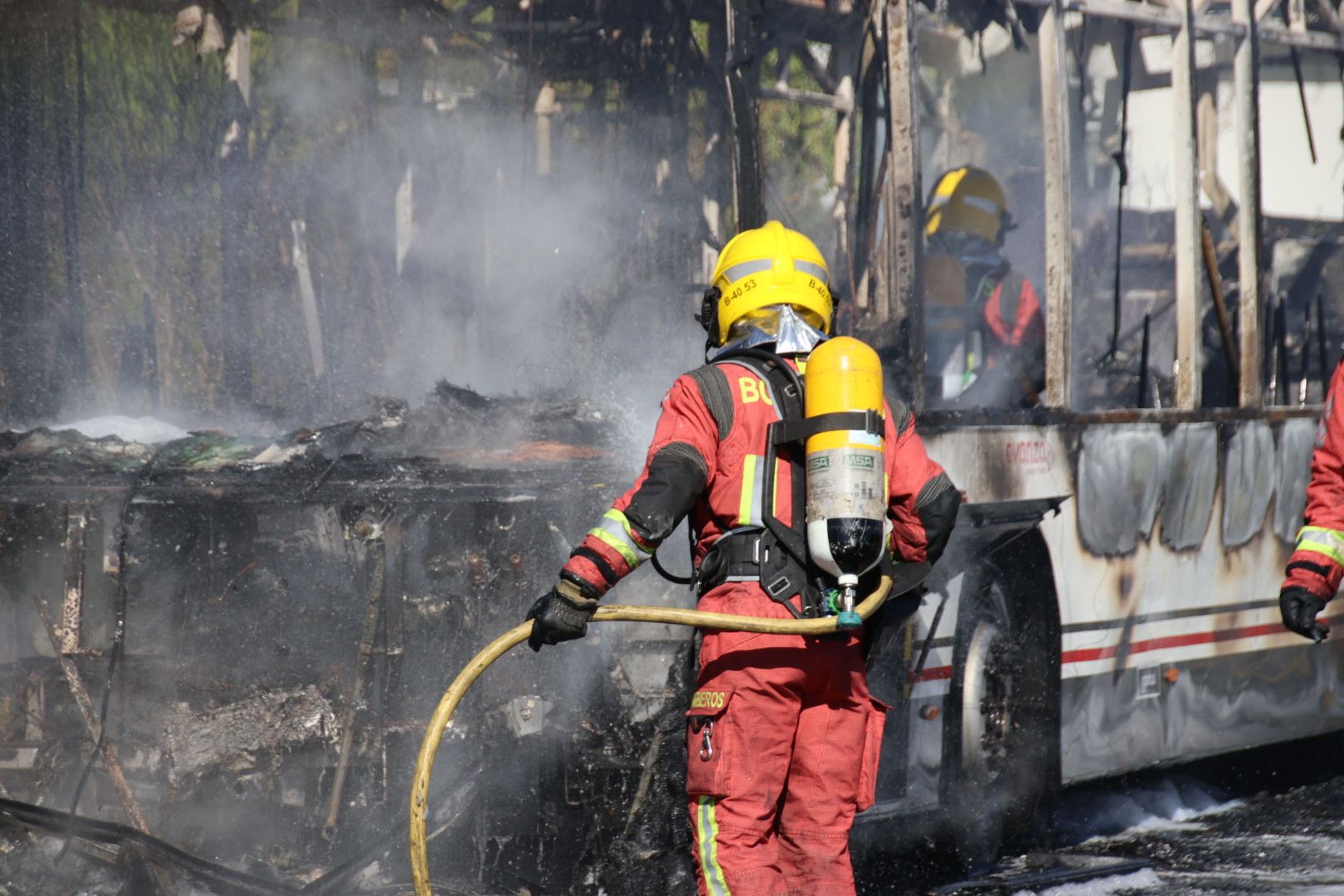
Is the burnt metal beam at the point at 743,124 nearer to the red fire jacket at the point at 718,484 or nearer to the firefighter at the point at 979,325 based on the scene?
the firefighter at the point at 979,325

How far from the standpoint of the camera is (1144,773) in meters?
6.88

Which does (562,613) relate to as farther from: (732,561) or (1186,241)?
(1186,241)

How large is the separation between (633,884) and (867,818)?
1.07 meters

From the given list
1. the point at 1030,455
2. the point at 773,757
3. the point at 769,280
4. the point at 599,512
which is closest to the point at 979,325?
the point at 1030,455

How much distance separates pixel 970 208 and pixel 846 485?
497 centimetres

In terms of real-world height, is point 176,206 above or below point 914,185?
above

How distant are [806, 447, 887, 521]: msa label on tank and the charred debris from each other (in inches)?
64.2

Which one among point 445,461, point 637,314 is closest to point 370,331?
point 637,314

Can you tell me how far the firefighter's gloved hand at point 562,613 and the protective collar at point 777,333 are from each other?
77 centimetres

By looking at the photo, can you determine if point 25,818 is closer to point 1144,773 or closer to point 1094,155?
point 1144,773

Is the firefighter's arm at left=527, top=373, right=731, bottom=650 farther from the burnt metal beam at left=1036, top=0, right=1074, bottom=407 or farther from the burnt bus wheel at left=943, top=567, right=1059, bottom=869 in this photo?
the burnt metal beam at left=1036, top=0, right=1074, bottom=407

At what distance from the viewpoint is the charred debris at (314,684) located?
4266mm

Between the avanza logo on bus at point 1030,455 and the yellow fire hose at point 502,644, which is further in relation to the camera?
the avanza logo on bus at point 1030,455

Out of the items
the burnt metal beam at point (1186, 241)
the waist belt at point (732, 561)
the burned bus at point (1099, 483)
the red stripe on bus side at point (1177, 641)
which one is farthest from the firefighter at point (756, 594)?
the burnt metal beam at point (1186, 241)
